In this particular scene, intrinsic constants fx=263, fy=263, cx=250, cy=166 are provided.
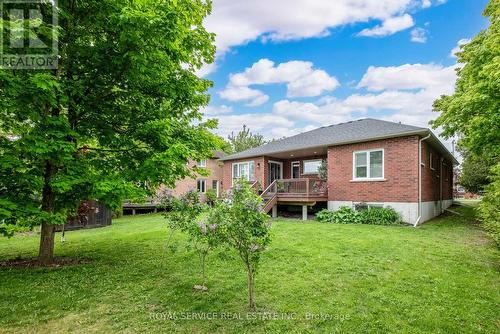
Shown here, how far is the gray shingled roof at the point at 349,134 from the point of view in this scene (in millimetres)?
12531

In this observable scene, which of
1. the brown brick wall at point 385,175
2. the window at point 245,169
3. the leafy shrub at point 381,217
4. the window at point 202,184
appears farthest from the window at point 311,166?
the window at point 202,184

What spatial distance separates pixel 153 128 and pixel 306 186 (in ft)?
34.6

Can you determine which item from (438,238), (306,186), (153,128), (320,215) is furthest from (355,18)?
(153,128)

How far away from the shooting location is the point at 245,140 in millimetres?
51438

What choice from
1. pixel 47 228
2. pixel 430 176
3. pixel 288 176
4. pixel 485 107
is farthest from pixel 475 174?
pixel 47 228

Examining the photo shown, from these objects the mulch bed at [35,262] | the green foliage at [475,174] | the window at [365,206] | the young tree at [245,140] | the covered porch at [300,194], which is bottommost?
the mulch bed at [35,262]

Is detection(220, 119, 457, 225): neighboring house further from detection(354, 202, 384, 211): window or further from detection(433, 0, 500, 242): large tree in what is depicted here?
detection(433, 0, 500, 242): large tree

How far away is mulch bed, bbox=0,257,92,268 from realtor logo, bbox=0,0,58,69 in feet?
14.7

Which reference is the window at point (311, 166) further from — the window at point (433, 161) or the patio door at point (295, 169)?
the window at point (433, 161)

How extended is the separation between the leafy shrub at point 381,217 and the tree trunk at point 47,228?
38.8 ft

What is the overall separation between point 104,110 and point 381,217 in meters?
11.7

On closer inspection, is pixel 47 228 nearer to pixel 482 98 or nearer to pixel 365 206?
pixel 482 98

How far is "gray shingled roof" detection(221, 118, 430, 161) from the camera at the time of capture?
12.5 m

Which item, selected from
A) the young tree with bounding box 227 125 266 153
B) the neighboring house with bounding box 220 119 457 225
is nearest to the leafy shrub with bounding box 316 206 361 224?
the neighboring house with bounding box 220 119 457 225
